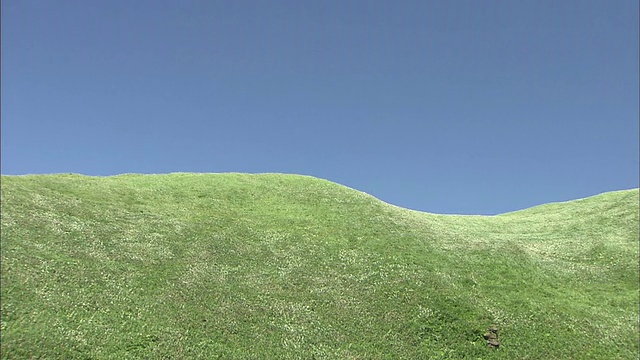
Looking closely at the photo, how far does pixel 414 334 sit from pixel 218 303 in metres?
16.9

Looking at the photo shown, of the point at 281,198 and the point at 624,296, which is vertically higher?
the point at 281,198

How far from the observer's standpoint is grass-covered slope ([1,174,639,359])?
31.8 meters

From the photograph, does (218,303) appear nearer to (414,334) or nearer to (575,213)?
(414,334)

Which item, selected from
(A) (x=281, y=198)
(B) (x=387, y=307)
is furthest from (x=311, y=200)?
(B) (x=387, y=307)

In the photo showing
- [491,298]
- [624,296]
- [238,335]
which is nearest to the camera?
Result: [238,335]

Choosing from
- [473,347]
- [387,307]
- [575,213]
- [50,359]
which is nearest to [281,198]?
[387,307]

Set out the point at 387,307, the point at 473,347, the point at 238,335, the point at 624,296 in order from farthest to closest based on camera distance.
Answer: the point at 624,296, the point at 387,307, the point at 473,347, the point at 238,335

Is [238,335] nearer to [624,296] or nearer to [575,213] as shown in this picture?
[624,296]

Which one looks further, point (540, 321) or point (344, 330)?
point (540, 321)

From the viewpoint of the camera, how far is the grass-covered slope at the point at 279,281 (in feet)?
104

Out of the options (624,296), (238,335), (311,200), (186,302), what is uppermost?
(311,200)

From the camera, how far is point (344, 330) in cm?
3697

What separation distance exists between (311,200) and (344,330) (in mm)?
30179

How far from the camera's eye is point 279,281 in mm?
42406
